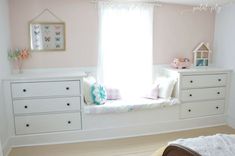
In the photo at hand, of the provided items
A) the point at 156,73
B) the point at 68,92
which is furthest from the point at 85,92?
the point at 156,73

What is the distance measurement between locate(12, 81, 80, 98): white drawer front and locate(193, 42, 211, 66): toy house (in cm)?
220

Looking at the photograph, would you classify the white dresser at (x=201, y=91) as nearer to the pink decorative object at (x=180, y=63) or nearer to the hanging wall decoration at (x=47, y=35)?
the pink decorative object at (x=180, y=63)

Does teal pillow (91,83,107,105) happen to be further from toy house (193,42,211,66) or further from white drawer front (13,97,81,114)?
toy house (193,42,211,66)

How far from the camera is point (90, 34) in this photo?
11.5 ft

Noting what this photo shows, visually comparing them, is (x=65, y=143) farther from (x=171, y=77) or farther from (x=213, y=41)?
(x=213, y=41)

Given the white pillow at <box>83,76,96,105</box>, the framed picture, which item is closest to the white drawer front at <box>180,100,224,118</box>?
the white pillow at <box>83,76,96,105</box>

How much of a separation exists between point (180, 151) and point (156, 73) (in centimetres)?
257

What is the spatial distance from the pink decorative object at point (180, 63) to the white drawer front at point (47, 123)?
183 centimetres

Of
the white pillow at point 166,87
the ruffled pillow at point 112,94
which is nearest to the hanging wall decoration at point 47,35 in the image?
the ruffled pillow at point 112,94

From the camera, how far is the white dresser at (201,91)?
348 cm

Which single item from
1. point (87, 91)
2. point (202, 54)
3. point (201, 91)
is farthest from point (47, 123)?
point (202, 54)

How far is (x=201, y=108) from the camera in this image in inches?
144

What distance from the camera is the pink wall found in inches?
128

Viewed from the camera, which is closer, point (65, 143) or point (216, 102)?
point (65, 143)
